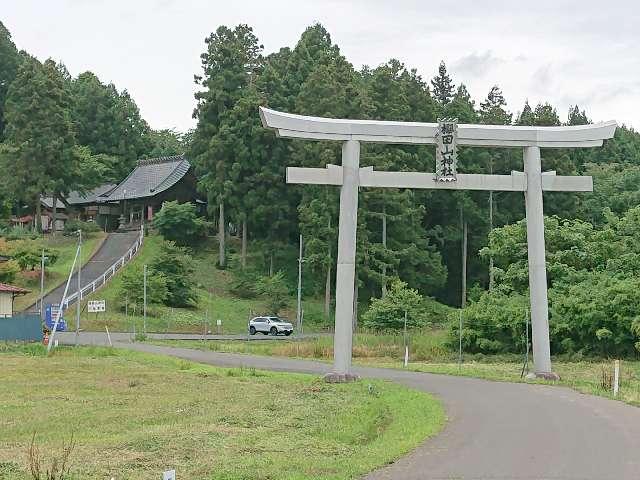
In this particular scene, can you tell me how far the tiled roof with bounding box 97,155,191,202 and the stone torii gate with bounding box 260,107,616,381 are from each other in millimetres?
44420

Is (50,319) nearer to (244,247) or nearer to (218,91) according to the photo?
(244,247)

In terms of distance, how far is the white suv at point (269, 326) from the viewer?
157 ft

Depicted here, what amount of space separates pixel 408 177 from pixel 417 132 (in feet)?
3.96

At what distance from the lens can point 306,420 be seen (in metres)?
14.5

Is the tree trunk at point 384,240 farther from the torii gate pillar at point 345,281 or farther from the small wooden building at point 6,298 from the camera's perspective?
the torii gate pillar at point 345,281

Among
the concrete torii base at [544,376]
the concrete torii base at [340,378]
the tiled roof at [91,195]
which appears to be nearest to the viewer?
the concrete torii base at [340,378]

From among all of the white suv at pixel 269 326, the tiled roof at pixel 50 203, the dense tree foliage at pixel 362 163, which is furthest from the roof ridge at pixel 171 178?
the white suv at pixel 269 326

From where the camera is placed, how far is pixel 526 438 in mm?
12805

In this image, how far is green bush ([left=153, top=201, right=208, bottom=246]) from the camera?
5997 cm

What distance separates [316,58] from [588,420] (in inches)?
2028

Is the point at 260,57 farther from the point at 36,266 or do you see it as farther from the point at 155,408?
the point at 155,408

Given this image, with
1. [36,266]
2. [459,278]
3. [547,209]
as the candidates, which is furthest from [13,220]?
[547,209]

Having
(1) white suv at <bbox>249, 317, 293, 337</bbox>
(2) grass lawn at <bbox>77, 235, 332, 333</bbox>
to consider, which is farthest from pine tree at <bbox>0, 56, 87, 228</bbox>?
(1) white suv at <bbox>249, 317, 293, 337</bbox>

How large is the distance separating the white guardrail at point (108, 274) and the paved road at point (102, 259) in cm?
56
